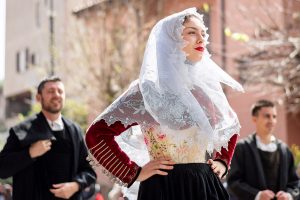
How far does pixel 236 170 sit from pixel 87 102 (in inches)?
436

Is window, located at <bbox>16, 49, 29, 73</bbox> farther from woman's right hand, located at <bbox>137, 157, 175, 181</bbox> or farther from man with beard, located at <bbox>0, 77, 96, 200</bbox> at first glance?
woman's right hand, located at <bbox>137, 157, 175, 181</bbox>

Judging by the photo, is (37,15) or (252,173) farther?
(37,15)

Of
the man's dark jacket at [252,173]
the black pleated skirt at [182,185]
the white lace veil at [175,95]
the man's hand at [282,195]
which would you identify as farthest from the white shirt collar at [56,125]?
the black pleated skirt at [182,185]

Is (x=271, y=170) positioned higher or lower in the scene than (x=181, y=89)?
lower

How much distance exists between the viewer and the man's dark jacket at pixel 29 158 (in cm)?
515

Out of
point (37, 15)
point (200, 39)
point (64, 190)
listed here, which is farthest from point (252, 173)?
point (37, 15)

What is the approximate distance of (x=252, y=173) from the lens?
18.5 feet

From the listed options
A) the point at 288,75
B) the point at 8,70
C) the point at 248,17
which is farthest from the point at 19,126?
the point at 8,70

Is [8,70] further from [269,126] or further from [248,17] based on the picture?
[269,126]

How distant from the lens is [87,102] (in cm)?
1648

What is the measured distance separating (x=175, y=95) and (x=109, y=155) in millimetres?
470

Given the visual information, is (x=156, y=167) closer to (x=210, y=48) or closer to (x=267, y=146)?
(x=267, y=146)

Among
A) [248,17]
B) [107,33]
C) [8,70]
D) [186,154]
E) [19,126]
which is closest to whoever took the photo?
[186,154]

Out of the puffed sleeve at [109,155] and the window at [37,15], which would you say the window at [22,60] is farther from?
the puffed sleeve at [109,155]
